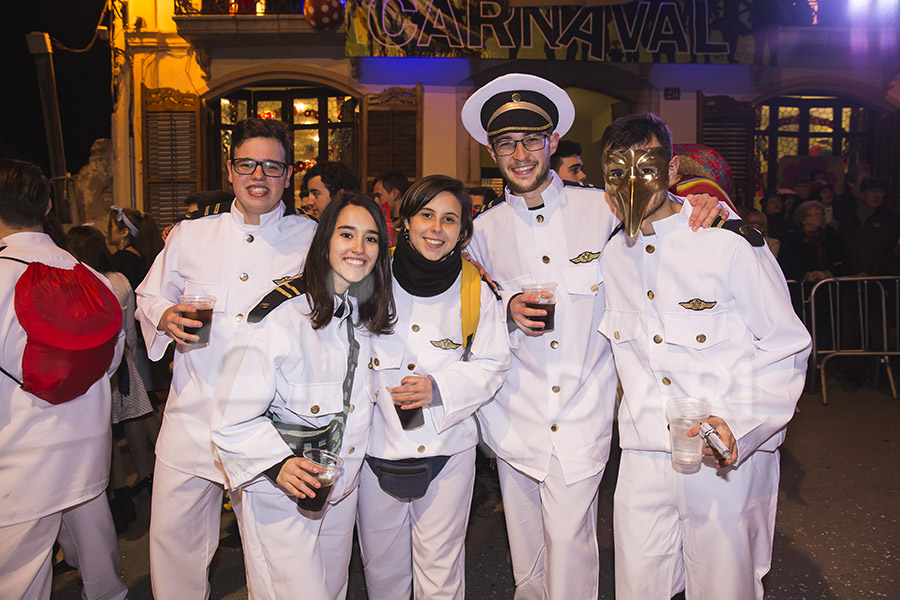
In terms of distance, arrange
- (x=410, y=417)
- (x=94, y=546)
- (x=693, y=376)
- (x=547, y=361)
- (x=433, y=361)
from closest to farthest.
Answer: (x=693, y=376) → (x=410, y=417) → (x=433, y=361) → (x=547, y=361) → (x=94, y=546)

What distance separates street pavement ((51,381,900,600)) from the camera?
3.76m

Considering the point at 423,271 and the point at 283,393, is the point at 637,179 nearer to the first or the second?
the point at 423,271

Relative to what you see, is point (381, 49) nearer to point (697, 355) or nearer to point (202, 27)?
point (202, 27)

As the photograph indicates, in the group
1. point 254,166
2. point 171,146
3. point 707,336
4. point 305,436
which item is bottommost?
point 305,436

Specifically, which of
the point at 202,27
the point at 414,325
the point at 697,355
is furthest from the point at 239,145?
the point at 202,27

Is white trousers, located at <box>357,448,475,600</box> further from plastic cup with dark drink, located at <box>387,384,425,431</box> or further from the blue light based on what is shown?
the blue light

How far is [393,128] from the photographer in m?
11.1

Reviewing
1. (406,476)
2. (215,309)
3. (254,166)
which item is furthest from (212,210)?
(406,476)

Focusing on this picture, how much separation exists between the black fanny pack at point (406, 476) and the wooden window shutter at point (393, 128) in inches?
344

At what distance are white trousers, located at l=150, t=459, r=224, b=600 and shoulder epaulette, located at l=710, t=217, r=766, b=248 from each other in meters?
2.54

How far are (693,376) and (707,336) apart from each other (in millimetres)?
166

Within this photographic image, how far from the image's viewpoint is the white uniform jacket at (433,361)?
2846 millimetres

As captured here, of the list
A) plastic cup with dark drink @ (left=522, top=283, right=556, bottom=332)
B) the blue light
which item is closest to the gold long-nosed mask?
plastic cup with dark drink @ (left=522, top=283, right=556, bottom=332)

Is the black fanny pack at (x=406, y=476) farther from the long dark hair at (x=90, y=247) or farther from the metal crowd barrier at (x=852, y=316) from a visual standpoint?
the metal crowd barrier at (x=852, y=316)
